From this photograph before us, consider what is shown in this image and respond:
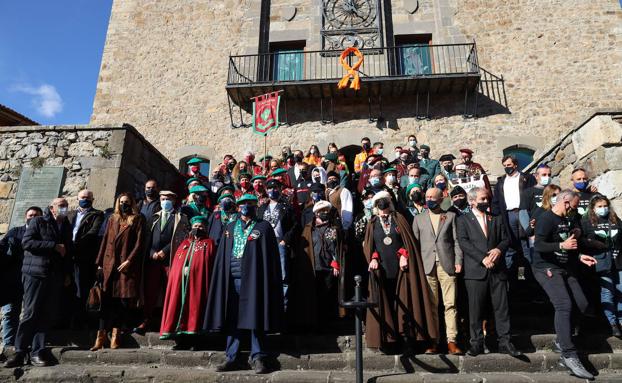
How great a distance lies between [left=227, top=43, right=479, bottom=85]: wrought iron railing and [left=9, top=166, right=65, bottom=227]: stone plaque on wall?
567 centimetres

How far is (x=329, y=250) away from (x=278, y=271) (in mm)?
698

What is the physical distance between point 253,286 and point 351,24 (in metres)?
10.2

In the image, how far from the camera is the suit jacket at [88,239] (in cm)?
539

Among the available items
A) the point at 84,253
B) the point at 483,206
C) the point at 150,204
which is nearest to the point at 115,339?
the point at 84,253

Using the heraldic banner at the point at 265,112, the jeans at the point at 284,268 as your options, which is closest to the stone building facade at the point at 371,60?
the heraldic banner at the point at 265,112

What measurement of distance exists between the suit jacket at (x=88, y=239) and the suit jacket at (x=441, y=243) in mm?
3874

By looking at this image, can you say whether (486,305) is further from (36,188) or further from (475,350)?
(36,188)

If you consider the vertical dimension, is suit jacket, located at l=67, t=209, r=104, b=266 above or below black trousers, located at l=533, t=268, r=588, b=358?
above

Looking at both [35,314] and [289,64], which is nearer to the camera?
[35,314]

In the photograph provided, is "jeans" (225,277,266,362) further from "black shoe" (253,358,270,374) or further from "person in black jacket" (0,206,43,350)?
"person in black jacket" (0,206,43,350)

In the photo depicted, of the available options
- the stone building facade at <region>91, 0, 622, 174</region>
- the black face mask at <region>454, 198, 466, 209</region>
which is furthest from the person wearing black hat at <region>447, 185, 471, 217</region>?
the stone building facade at <region>91, 0, 622, 174</region>

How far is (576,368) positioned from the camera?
3.99 m

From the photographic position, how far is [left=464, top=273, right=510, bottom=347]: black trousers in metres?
4.38

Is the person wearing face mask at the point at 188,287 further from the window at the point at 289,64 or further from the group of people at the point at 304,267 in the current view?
the window at the point at 289,64
